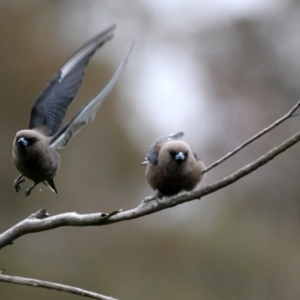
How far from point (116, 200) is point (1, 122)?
6.70ft

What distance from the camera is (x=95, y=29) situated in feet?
41.3

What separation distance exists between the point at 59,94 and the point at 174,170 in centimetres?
140

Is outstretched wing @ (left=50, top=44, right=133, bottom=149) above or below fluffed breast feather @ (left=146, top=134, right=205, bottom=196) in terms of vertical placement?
Result: above

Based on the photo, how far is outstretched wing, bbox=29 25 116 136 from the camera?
5.15 m

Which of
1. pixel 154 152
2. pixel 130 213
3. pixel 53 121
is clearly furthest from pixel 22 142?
pixel 130 213

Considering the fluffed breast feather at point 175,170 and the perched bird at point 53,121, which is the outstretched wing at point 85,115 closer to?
the perched bird at point 53,121

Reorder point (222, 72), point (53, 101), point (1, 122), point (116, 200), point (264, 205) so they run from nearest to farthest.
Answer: point (53, 101) < point (1, 122) < point (116, 200) < point (264, 205) < point (222, 72)

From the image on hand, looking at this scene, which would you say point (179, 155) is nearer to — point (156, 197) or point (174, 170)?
point (174, 170)

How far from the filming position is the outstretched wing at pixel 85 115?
400cm

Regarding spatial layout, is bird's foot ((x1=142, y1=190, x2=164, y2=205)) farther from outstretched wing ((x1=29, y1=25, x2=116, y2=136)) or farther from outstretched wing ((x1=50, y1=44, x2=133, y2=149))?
outstretched wing ((x1=29, y1=25, x2=116, y2=136))

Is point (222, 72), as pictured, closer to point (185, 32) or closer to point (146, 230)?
point (185, 32)

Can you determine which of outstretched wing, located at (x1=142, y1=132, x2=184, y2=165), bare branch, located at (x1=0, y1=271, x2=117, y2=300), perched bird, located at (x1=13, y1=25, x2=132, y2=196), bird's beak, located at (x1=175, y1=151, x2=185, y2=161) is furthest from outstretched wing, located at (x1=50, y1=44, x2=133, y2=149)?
bare branch, located at (x1=0, y1=271, x2=117, y2=300)

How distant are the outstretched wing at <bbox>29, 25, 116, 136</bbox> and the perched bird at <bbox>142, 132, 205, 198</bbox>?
1076 millimetres

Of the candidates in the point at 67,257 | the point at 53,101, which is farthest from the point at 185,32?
the point at 53,101
